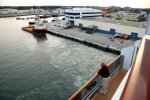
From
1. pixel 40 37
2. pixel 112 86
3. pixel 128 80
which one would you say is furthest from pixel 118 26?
pixel 128 80

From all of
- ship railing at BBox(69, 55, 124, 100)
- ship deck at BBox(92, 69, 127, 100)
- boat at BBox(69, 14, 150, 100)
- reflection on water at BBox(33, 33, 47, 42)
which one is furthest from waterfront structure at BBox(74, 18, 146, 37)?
ship railing at BBox(69, 55, 124, 100)

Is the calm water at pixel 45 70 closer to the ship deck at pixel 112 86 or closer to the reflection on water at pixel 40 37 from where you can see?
the reflection on water at pixel 40 37

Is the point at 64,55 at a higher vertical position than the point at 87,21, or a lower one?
lower

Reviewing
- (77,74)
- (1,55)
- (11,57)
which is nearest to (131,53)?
(77,74)

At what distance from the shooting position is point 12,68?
24.4m

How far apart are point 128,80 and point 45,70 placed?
22.6 metres

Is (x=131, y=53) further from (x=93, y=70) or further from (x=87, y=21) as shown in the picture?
(x=87, y=21)

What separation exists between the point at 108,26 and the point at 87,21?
840cm

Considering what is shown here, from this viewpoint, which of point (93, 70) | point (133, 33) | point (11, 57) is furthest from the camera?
point (133, 33)

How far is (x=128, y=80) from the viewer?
2008 mm

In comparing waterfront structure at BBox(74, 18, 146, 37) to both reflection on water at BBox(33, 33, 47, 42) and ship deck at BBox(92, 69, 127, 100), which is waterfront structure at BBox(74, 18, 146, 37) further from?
ship deck at BBox(92, 69, 127, 100)

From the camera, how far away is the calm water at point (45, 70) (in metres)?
18.4

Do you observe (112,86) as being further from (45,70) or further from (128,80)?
(45,70)

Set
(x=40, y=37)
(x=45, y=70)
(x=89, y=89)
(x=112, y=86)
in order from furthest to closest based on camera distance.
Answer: (x=40, y=37)
(x=45, y=70)
(x=112, y=86)
(x=89, y=89)
